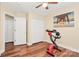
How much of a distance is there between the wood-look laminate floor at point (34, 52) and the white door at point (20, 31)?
0.36ft

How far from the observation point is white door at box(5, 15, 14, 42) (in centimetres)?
153

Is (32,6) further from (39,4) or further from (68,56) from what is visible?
(68,56)

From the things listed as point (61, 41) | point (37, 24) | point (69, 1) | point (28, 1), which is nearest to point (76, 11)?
point (69, 1)

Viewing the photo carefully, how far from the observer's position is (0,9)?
56.9 inches

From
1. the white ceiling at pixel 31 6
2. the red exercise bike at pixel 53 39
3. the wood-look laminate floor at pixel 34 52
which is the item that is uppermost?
the white ceiling at pixel 31 6

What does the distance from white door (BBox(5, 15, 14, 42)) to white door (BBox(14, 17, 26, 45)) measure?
0.07m

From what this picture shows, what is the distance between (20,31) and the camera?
5.34 ft

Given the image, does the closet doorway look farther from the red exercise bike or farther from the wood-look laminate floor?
the red exercise bike

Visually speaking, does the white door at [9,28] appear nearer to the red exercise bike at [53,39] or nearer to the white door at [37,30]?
the white door at [37,30]

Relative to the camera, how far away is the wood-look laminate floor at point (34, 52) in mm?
1486

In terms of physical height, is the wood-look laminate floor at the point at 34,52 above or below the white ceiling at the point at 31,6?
below

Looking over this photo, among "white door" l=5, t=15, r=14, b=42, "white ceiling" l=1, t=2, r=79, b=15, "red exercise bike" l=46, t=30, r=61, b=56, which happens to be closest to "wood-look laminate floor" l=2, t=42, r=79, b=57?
"red exercise bike" l=46, t=30, r=61, b=56

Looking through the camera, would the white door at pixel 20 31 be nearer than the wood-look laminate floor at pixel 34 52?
No

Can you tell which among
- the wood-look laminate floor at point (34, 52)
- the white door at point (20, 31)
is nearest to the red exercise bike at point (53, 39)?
the wood-look laminate floor at point (34, 52)
